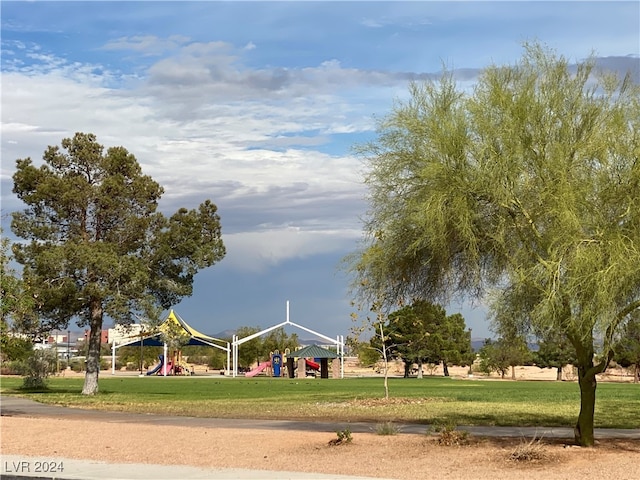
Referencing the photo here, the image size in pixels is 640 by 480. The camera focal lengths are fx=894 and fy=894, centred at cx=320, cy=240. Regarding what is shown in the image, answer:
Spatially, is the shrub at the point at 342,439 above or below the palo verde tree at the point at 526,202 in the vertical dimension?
below

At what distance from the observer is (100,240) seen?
41.9 metres

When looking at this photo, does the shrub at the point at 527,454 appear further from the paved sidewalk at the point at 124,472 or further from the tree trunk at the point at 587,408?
the paved sidewalk at the point at 124,472

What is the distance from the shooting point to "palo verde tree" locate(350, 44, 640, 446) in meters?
15.8

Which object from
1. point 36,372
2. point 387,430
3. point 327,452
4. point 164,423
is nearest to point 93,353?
point 36,372

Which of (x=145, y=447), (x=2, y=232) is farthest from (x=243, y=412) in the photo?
(x=145, y=447)

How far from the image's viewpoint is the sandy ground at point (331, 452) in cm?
1492

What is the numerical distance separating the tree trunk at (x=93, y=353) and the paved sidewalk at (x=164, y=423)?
6.95m

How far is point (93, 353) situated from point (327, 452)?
95.3ft

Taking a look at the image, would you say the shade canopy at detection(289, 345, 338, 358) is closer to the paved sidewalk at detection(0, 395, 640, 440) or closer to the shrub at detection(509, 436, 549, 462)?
the paved sidewalk at detection(0, 395, 640, 440)

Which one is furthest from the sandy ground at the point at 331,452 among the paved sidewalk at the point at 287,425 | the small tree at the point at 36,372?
the small tree at the point at 36,372

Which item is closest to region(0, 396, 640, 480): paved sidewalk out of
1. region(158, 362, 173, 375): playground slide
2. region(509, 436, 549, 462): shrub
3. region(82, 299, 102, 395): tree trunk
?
region(509, 436, 549, 462): shrub

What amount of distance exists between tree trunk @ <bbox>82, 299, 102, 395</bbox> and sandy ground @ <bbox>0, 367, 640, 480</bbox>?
21296mm

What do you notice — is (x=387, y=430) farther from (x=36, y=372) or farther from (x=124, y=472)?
(x=36, y=372)

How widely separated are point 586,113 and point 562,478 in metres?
7.07
